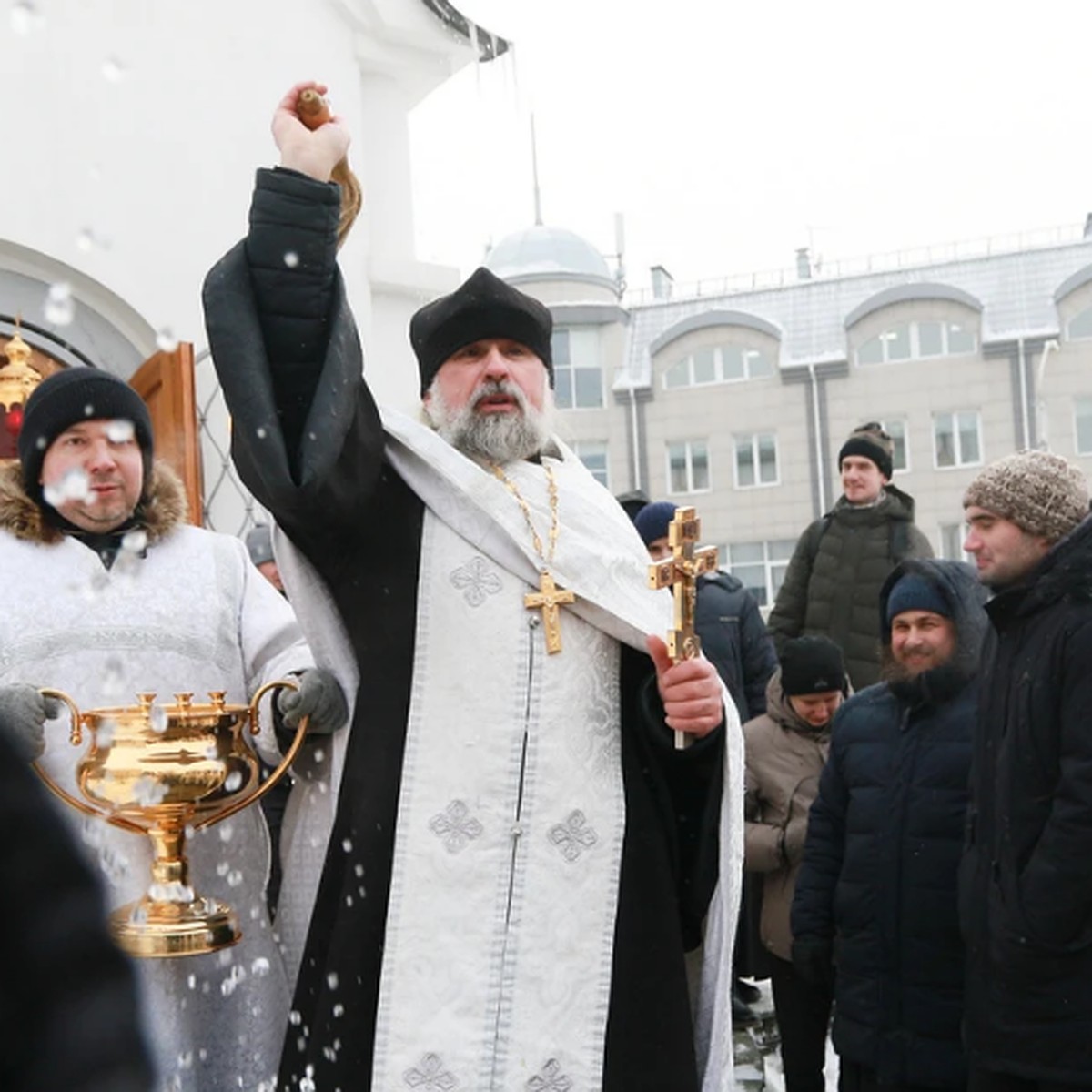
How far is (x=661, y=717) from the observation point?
3113 millimetres

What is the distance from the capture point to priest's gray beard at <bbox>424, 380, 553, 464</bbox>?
3283 millimetres

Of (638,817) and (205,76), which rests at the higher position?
(205,76)

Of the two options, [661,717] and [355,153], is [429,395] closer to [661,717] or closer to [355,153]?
[661,717]

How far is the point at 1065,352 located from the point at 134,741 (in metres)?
29.0

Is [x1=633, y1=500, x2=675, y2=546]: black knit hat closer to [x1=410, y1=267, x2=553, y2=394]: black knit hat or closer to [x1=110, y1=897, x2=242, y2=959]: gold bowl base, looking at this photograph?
[x1=410, y1=267, x2=553, y2=394]: black knit hat

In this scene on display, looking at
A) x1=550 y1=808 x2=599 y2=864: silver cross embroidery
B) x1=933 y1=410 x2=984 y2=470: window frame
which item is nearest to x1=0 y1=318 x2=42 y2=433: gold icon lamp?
x1=550 y1=808 x2=599 y2=864: silver cross embroidery

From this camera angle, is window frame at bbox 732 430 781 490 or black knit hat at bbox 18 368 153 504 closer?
black knit hat at bbox 18 368 153 504

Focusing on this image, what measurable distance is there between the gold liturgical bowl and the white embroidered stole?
0.27 m

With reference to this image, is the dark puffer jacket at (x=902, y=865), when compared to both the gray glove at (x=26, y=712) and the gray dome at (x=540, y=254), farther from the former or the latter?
the gray dome at (x=540, y=254)

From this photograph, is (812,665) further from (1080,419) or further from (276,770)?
(1080,419)

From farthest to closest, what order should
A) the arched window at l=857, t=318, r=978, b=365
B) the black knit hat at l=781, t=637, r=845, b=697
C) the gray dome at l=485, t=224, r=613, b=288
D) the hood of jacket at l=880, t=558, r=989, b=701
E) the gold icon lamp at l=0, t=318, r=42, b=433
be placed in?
the arched window at l=857, t=318, r=978, b=365 → the gray dome at l=485, t=224, r=613, b=288 → the gold icon lamp at l=0, t=318, r=42, b=433 → the black knit hat at l=781, t=637, r=845, b=697 → the hood of jacket at l=880, t=558, r=989, b=701

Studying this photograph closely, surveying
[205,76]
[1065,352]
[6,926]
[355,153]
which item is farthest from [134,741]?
[1065,352]

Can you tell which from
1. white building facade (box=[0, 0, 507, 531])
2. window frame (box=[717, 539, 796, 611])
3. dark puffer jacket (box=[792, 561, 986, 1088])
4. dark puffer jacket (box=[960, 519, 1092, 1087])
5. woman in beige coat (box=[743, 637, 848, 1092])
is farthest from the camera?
window frame (box=[717, 539, 796, 611])

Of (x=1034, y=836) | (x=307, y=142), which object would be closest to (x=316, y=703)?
(x=307, y=142)
